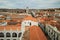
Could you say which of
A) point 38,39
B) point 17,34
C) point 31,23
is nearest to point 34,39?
point 38,39

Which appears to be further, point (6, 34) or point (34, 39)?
point (6, 34)

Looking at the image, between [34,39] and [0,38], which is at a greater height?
[34,39]

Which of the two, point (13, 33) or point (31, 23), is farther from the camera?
point (31, 23)

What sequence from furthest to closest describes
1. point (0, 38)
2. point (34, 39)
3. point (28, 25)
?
point (28, 25) < point (0, 38) < point (34, 39)

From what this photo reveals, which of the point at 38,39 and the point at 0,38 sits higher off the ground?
the point at 38,39

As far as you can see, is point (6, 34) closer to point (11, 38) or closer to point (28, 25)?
point (11, 38)

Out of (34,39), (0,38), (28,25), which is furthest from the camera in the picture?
(28,25)

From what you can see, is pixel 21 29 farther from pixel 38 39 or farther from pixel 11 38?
pixel 38 39

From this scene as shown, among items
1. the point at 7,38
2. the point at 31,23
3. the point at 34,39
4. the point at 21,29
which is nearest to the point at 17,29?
the point at 21,29
